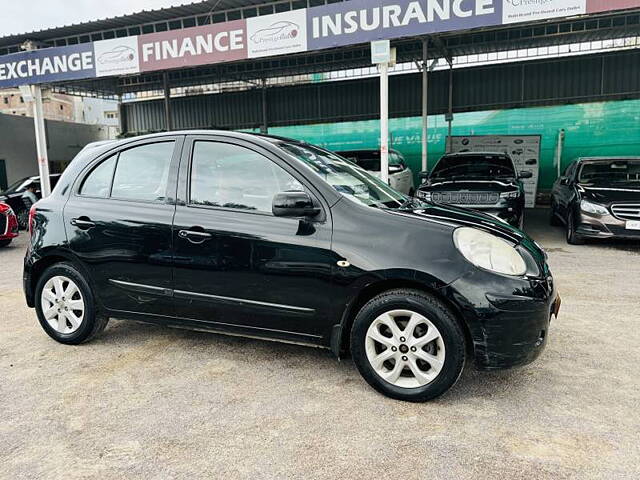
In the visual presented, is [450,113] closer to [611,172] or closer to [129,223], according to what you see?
[611,172]

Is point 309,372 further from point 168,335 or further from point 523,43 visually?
point 523,43

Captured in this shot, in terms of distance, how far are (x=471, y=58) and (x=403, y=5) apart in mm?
10094

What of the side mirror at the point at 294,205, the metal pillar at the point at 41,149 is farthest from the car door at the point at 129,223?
the metal pillar at the point at 41,149

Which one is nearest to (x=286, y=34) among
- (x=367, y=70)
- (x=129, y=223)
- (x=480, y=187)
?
(x=480, y=187)

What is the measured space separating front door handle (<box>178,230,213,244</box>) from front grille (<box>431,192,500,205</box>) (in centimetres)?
528

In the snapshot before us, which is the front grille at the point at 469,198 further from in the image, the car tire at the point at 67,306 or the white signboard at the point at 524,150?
the white signboard at the point at 524,150

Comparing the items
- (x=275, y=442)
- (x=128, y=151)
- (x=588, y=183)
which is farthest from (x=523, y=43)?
(x=275, y=442)

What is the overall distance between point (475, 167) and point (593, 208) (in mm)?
2216

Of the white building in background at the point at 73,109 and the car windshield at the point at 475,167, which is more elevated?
the white building in background at the point at 73,109

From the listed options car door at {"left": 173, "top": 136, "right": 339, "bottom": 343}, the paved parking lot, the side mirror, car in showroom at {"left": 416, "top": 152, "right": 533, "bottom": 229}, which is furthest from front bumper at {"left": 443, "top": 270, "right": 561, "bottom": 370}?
car in showroom at {"left": 416, "top": 152, "right": 533, "bottom": 229}

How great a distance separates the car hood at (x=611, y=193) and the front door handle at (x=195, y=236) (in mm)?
6593

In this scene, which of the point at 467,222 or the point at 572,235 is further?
the point at 572,235

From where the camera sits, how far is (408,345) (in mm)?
2803

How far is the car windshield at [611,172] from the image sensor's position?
827 centimetres
